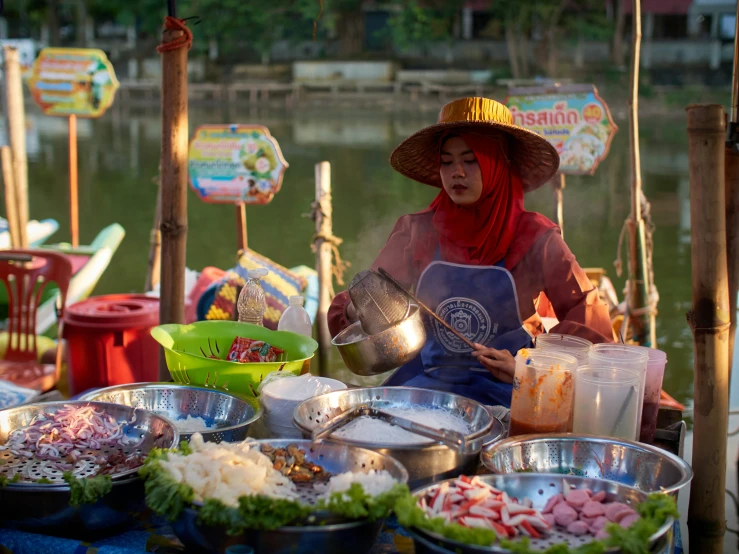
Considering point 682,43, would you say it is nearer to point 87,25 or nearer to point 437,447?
point 87,25

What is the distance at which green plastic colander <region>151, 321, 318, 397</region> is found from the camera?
2090 mm

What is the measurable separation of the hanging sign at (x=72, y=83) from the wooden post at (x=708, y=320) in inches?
201

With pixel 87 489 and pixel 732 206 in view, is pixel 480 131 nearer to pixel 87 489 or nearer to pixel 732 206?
pixel 732 206

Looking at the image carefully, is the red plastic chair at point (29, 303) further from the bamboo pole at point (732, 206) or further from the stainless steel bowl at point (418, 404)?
the bamboo pole at point (732, 206)

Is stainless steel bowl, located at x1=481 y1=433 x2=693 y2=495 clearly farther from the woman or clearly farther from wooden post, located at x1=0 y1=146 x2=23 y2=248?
wooden post, located at x1=0 y1=146 x2=23 y2=248

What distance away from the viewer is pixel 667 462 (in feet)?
5.37

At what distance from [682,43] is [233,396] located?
29.0m

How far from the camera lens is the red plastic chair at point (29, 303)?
3.75 m

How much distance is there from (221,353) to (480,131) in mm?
1048


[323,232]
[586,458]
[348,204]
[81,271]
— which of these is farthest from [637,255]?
[348,204]

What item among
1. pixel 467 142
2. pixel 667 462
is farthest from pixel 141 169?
pixel 667 462

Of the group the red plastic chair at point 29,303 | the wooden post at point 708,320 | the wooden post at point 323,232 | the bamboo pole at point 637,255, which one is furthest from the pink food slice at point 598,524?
the wooden post at point 323,232

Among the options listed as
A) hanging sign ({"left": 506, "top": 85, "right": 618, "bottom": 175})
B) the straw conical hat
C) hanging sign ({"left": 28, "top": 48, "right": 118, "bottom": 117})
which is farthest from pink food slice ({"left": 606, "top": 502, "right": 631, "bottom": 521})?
hanging sign ({"left": 28, "top": 48, "right": 118, "bottom": 117})

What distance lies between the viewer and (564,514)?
1.40m
